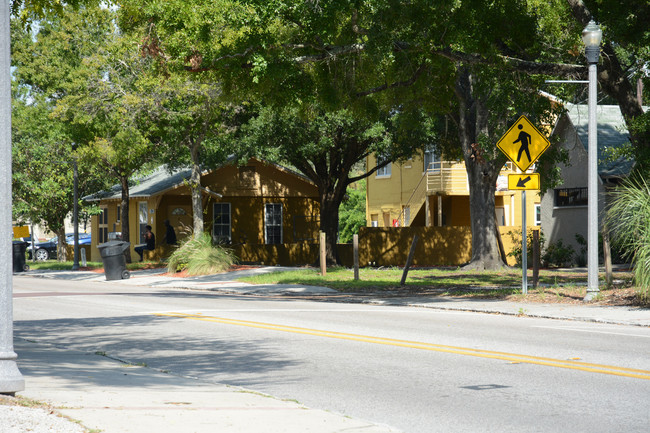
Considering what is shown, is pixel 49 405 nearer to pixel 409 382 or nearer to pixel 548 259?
pixel 409 382

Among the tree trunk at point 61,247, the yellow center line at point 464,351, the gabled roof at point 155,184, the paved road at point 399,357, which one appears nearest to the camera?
the paved road at point 399,357

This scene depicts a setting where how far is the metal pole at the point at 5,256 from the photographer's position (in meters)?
6.82

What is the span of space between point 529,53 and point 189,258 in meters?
16.2

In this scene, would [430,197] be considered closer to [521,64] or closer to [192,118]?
[192,118]

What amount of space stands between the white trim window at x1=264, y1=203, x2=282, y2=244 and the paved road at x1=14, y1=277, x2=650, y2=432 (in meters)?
24.0

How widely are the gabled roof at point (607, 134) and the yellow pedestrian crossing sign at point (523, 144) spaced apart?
11271 millimetres

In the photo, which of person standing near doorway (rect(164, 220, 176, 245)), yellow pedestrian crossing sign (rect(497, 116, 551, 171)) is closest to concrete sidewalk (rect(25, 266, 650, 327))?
yellow pedestrian crossing sign (rect(497, 116, 551, 171))

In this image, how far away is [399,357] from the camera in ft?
33.4

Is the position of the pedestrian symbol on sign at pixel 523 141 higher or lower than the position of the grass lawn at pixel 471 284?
higher

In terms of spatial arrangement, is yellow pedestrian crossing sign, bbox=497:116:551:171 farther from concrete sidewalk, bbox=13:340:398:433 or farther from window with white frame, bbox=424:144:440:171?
window with white frame, bbox=424:144:440:171

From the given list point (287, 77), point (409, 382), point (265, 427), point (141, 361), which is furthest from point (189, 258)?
point (265, 427)

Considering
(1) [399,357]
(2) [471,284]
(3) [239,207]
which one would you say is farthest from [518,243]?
(1) [399,357]

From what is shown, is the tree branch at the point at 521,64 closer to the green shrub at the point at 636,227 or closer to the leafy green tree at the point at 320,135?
the green shrub at the point at 636,227

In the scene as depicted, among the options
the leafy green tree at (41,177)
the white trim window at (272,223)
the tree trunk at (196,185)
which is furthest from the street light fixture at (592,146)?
the leafy green tree at (41,177)
